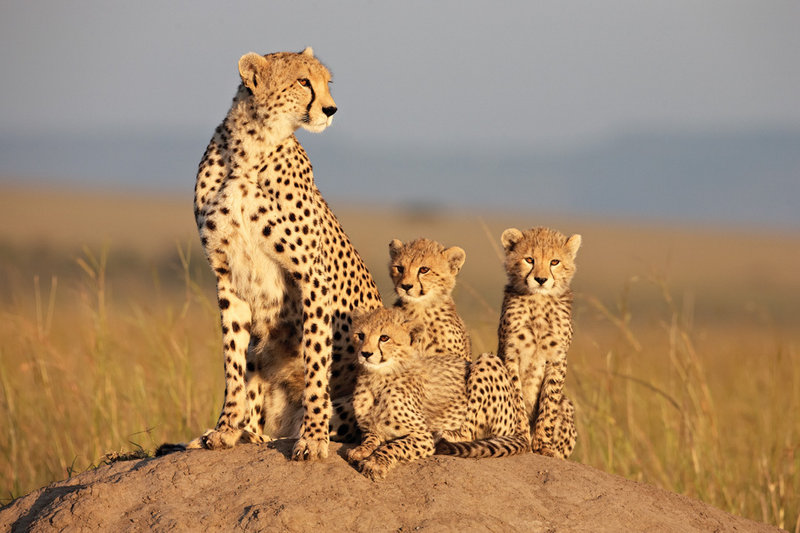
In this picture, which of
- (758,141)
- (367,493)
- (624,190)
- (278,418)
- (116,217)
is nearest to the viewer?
(367,493)

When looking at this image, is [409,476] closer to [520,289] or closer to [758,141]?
[520,289]

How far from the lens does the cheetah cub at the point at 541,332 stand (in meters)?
4.49

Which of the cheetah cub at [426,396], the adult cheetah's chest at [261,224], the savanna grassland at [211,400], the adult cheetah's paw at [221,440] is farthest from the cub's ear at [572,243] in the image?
the adult cheetah's paw at [221,440]

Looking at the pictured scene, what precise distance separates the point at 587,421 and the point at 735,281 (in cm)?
3266

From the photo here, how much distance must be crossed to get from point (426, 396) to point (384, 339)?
0.99 feet

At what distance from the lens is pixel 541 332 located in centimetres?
453

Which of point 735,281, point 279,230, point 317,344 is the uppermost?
point 279,230

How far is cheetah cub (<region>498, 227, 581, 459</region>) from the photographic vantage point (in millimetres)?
4492

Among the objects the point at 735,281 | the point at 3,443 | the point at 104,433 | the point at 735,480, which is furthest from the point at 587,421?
the point at 735,281

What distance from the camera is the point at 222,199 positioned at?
416cm

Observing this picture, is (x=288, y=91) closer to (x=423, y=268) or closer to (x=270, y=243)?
(x=270, y=243)

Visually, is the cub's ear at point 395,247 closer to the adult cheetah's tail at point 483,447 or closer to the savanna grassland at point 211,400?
the savanna grassland at point 211,400

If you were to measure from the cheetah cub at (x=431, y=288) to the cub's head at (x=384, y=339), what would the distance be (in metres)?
0.39

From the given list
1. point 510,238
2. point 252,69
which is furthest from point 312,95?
point 510,238
